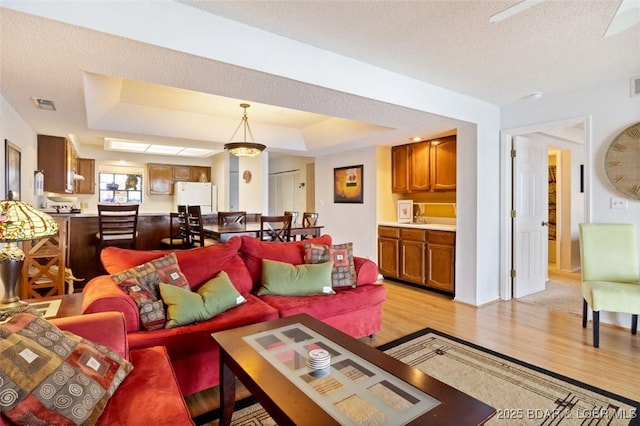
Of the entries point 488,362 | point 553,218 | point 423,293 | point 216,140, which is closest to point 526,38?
point 488,362

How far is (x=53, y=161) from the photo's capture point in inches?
181

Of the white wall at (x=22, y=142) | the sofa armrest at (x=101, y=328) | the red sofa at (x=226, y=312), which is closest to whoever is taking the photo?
the sofa armrest at (x=101, y=328)

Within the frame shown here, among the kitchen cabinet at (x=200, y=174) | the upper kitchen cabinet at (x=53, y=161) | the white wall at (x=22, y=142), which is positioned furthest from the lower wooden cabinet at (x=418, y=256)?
the kitchen cabinet at (x=200, y=174)

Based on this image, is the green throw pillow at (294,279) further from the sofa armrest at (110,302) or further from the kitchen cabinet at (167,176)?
the kitchen cabinet at (167,176)

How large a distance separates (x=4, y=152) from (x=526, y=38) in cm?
433

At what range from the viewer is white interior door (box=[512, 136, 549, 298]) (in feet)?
14.0

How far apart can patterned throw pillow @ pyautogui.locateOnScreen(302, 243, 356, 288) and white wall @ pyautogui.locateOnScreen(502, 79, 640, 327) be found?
2518mm

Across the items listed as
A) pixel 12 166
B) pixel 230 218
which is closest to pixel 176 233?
pixel 230 218

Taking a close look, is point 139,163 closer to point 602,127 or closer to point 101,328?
point 101,328

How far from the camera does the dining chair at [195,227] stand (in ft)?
13.3

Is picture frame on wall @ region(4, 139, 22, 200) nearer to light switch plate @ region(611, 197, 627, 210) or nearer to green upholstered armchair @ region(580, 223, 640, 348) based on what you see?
green upholstered armchair @ region(580, 223, 640, 348)

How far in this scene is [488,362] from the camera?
2.55 m

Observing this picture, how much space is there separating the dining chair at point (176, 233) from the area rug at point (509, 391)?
3.12 meters

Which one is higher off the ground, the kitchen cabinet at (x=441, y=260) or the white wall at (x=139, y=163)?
the white wall at (x=139, y=163)
